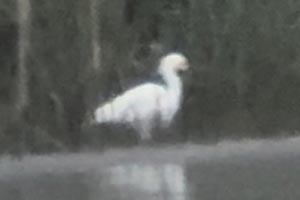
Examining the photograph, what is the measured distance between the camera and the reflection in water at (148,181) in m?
8.60

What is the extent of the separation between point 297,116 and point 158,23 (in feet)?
7.43

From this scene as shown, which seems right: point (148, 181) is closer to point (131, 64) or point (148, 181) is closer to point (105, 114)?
point (105, 114)

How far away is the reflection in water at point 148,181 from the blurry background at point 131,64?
268 cm

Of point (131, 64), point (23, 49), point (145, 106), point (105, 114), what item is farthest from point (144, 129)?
point (23, 49)

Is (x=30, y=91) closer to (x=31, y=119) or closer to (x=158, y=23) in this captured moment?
(x=31, y=119)

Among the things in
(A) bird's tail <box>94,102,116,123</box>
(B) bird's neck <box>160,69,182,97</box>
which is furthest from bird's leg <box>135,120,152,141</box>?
(B) bird's neck <box>160,69,182,97</box>

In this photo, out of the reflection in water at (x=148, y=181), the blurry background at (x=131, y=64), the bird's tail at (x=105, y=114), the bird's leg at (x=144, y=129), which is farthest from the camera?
the blurry background at (x=131, y=64)

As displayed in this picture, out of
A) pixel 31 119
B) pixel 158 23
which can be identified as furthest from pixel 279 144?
pixel 158 23

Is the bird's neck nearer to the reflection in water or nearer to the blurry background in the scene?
the blurry background

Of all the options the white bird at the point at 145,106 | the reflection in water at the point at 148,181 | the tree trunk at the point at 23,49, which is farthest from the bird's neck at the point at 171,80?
the reflection in water at the point at 148,181

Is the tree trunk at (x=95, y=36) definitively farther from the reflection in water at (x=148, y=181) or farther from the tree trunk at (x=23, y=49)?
the reflection in water at (x=148, y=181)

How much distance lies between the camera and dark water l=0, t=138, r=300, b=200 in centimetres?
862

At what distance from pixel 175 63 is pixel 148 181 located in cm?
452

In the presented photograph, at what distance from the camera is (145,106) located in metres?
13.2
